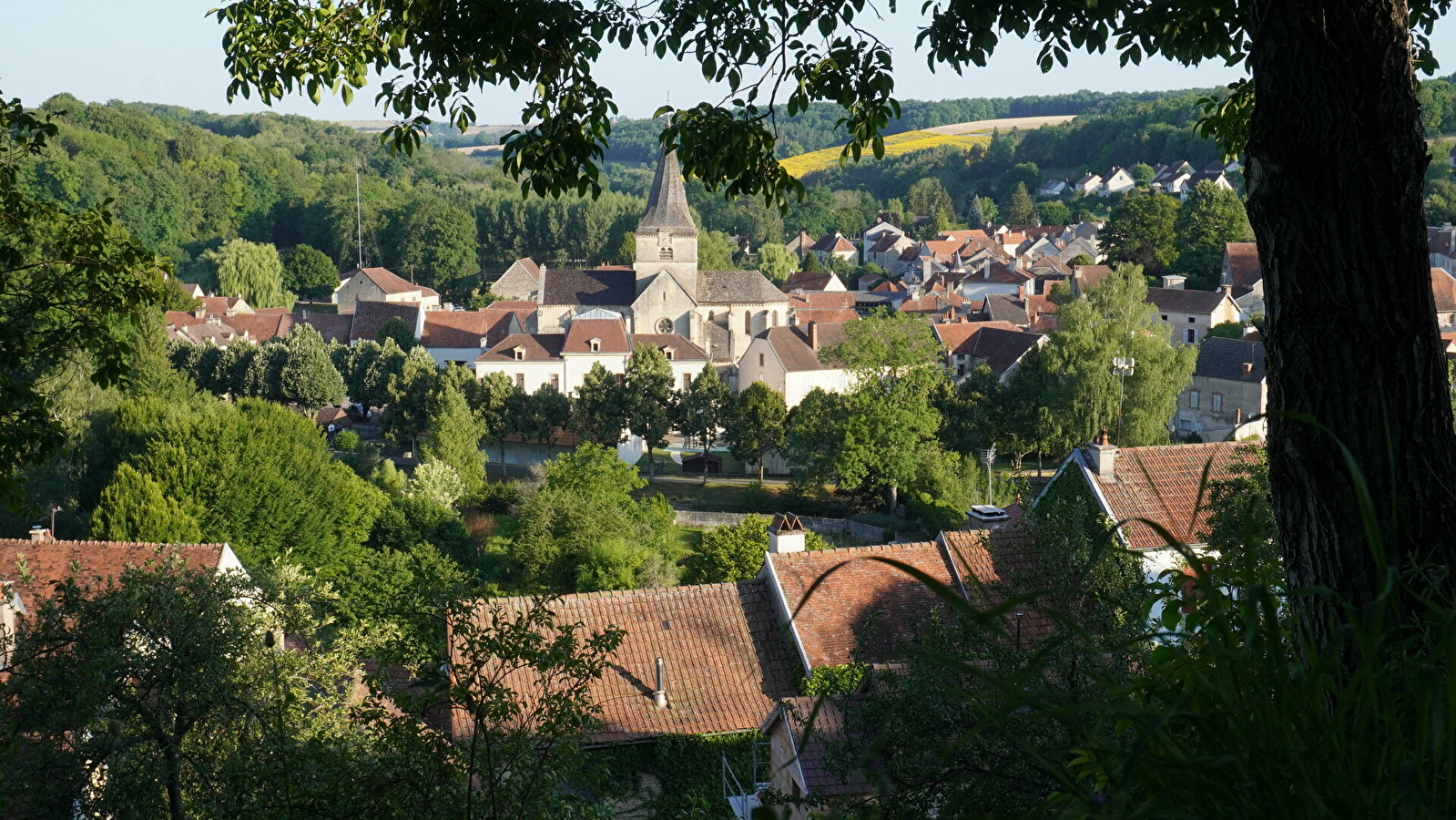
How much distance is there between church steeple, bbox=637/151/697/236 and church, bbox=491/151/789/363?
0.15 ft

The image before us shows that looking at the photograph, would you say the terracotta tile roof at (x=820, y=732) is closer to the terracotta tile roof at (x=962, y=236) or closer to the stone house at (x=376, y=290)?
the stone house at (x=376, y=290)

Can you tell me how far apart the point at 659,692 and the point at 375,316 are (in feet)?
175

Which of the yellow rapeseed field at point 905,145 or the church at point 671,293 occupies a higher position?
the yellow rapeseed field at point 905,145

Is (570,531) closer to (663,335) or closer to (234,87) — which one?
(234,87)

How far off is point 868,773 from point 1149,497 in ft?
57.7

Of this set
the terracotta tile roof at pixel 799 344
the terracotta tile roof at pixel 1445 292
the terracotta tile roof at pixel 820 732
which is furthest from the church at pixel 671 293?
the terracotta tile roof at pixel 820 732

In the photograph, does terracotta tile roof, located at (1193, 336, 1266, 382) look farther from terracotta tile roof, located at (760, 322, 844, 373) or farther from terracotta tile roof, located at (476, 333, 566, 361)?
terracotta tile roof, located at (476, 333, 566, 361)

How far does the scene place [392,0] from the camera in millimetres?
6273

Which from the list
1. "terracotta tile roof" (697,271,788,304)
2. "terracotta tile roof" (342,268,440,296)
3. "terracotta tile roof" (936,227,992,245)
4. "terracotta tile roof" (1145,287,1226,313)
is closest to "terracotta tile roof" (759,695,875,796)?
"terracotta tile roof" (1145,287,1226,313)

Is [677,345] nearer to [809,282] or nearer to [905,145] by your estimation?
[809,282]

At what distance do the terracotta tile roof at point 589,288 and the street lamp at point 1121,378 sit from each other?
2958cm

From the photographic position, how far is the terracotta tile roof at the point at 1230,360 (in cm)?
4150

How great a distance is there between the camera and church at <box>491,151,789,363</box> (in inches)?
2410

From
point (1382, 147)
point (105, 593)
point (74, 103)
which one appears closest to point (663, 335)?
point (105, 593)
